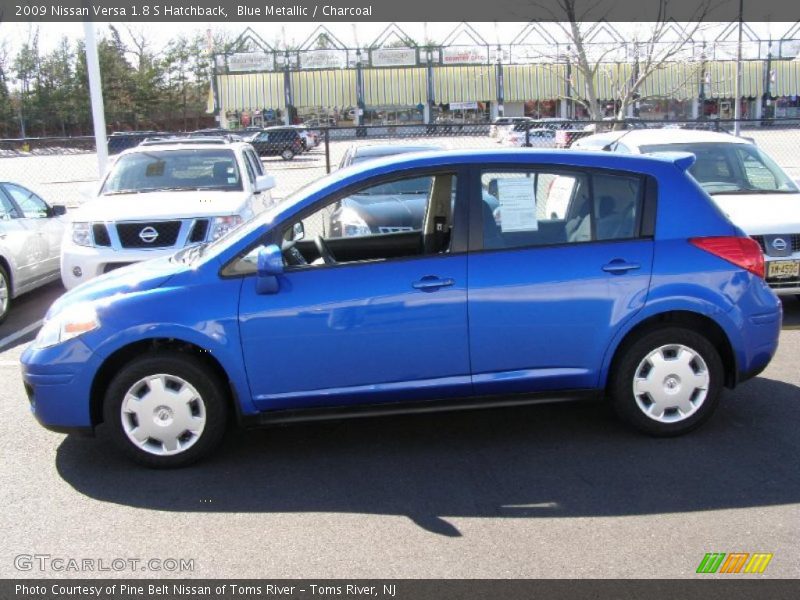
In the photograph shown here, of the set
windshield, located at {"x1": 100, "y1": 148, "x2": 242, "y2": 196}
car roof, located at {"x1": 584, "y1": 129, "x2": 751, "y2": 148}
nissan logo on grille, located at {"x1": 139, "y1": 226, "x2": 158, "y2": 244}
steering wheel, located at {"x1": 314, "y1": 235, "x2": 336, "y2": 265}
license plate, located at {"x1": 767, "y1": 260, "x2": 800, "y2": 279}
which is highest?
car roof, located at {"x1": 584, "y1": 129, "x2": 751, "y2": 148}

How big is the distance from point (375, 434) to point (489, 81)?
54.6 meters

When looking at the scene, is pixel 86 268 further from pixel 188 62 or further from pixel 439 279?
pixel 188 62

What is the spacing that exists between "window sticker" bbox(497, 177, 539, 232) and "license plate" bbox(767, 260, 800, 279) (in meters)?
3.57

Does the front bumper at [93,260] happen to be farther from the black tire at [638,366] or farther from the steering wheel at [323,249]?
the black tire at [638,366]

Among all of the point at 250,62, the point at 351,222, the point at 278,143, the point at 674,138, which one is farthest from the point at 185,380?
the point at 250,62

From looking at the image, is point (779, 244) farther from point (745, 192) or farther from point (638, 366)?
point (638, 366)

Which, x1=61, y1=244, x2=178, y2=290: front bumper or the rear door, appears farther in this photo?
x1=61, y1=244, x2=178, y2=290: front bumper

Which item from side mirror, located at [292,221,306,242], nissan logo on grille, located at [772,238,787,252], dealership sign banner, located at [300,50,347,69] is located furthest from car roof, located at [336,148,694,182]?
dealership sign banner, located at [300,50,347,69]

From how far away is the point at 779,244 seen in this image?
7.30m

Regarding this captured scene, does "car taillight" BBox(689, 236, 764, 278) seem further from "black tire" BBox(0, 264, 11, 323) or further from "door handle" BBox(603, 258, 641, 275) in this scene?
"black tire" BBox(0, 264, 11, 323)

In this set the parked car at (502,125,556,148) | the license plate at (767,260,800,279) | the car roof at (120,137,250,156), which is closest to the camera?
the license plate at (767,260,800,279)

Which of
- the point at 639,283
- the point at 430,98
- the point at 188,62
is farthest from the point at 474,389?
the point at 188,62

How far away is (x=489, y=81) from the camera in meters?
56.8

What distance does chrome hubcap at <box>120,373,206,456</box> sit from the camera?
4.47 m
